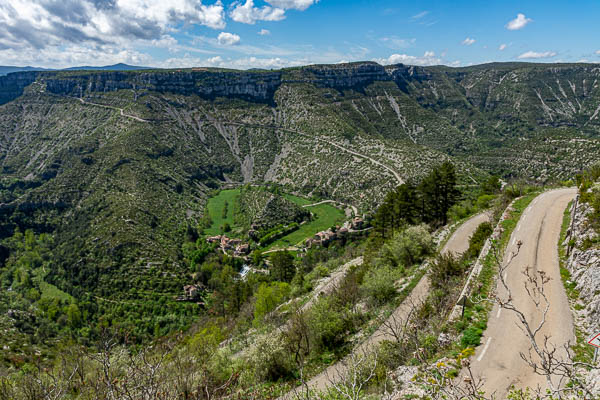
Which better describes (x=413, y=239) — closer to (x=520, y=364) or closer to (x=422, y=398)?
(x=520, y=364)

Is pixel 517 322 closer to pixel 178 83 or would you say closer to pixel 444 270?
pixel 444 270

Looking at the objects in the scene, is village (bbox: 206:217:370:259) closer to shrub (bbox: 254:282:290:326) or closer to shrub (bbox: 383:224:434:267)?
shrub (bbox: 254:282:290:326)

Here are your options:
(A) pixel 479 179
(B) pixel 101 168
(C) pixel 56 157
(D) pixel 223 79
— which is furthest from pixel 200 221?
(D) pixel 223 79

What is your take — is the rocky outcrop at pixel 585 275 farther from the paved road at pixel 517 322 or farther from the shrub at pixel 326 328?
the shrub at pixel 326 328

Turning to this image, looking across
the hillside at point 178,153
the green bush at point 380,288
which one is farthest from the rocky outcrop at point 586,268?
the hillside at point 178,153

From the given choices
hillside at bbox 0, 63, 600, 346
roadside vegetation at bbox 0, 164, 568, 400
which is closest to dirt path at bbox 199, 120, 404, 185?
hillside at bbox 0, 63, 600, 346
